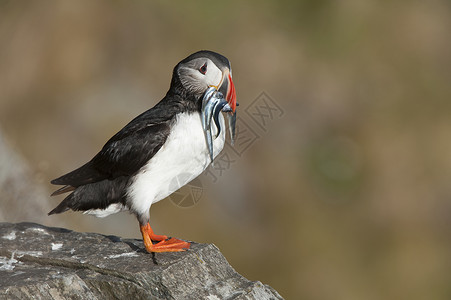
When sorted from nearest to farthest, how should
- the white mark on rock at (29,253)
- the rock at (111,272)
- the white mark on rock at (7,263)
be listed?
the rock at (111,272) < the white mark on rock at (7,263) < the white mark on rock at (29,253)

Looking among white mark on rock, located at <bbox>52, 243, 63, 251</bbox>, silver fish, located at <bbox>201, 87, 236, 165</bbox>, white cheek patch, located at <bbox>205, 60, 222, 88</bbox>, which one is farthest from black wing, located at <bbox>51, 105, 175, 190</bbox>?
white mark on rock, located at <bbox>52, 243, 63, 251</bbox>

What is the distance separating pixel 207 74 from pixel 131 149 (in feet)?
2.79

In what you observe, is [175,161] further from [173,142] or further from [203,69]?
[203,69]

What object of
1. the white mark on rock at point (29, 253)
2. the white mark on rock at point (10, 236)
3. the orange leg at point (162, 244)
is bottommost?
the orange leg at point (162, 244)

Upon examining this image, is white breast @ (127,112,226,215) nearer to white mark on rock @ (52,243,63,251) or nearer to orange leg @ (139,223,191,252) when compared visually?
orange leg @ (139,223,191,252)

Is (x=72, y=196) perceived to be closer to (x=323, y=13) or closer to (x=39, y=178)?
(x=39, y=178)

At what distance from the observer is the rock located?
4152 millimetres

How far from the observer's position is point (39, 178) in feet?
30.8

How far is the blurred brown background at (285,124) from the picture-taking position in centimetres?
952

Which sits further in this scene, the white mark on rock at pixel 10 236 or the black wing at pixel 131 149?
the white mark on rock at pixel 10 236

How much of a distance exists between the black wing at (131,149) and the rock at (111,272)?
594mm

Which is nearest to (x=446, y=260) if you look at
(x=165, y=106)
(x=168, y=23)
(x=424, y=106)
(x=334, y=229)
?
(x=334, y=229)

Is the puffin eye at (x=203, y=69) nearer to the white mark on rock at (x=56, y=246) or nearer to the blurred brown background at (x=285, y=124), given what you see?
the white mark on rock at (x=56, y=246)

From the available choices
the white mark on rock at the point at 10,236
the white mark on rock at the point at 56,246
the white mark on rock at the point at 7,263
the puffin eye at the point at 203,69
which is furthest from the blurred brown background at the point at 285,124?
the white mark on rock at the point at 7,263
